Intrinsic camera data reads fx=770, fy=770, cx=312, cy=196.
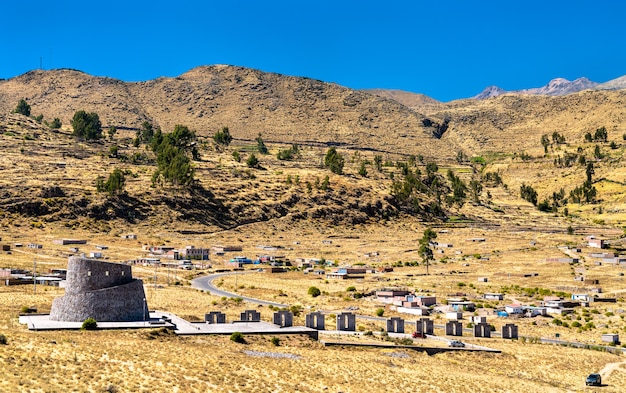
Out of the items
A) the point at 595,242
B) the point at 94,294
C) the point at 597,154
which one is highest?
the point at 597,154

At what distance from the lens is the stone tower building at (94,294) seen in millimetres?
41250

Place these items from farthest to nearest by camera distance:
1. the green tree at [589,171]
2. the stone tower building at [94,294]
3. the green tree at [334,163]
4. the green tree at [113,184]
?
the green tree at [589,171]
the green tree at [334,163]
the green tree at [113,184]
the stone tower building at [94,294]

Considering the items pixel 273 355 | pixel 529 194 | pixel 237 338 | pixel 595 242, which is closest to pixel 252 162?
pixel 529 194

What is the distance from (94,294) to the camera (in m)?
41.3

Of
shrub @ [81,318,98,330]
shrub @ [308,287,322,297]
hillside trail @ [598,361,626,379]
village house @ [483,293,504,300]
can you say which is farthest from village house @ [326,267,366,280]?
shrub @ [81,318,98,330]

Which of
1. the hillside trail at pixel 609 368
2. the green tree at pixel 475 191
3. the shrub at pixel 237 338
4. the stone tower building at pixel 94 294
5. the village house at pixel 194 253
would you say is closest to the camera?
the shrub at pixel 237 338

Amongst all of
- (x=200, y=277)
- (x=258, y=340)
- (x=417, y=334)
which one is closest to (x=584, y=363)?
(x=417, y=334)

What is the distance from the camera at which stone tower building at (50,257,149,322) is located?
4125cm

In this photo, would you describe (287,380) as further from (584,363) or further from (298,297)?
(298,297)

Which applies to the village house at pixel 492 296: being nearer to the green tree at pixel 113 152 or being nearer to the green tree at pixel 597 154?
→ the green tree at pixel 113 152

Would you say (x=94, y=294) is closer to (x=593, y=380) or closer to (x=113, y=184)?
(x=593, y=380)

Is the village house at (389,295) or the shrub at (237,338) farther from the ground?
the shrub at (237,338)

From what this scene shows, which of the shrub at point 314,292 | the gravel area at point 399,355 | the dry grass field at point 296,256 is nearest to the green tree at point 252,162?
the dry grass field at point 296,256

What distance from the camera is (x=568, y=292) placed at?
77.9 meters
